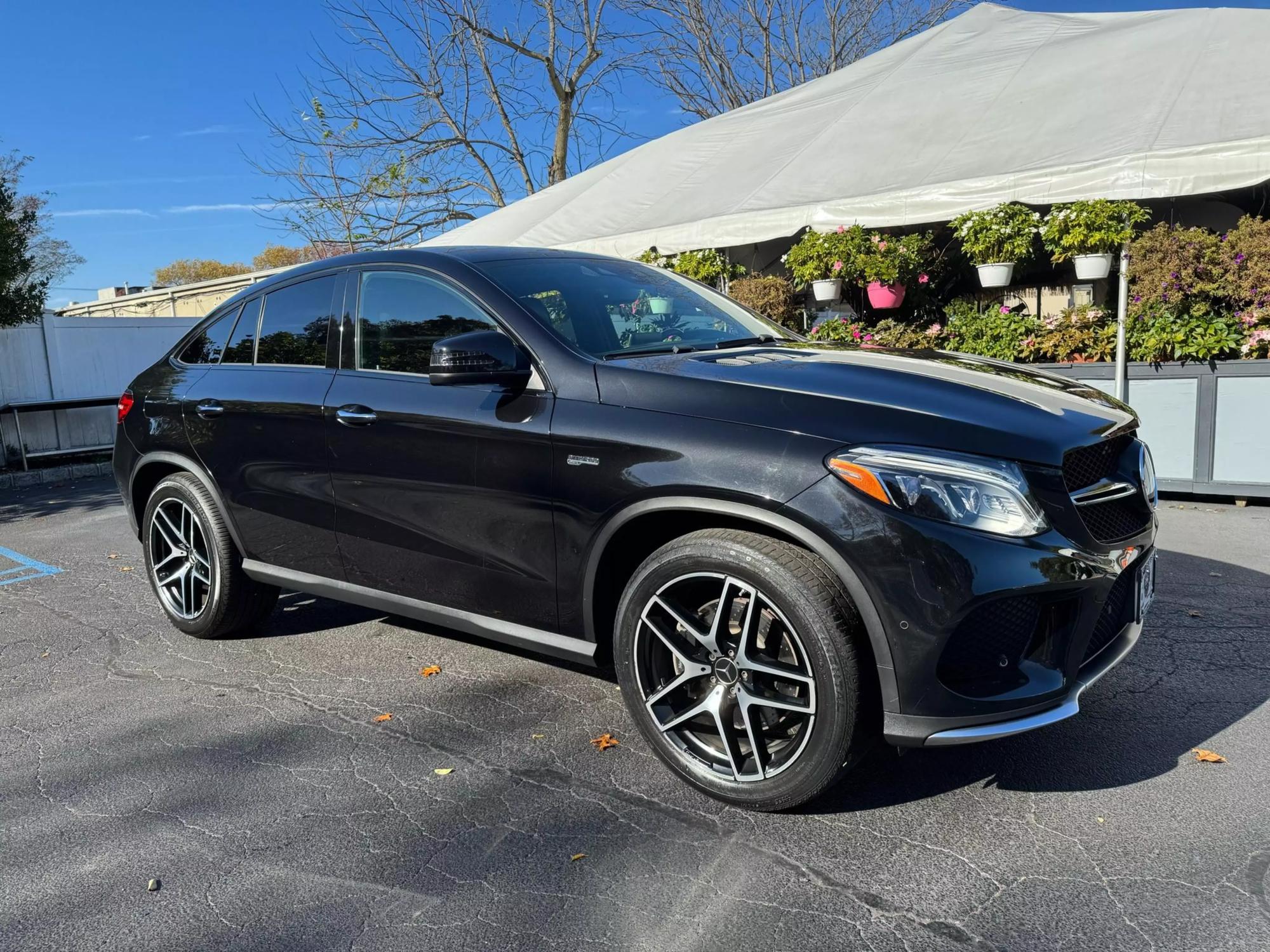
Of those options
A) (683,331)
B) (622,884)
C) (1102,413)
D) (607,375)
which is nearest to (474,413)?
(607,375)

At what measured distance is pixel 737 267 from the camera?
468 inches

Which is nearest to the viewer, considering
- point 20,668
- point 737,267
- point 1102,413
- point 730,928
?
point 730,928

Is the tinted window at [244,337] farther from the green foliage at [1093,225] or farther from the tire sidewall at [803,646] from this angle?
the green foliage at [1093,225]

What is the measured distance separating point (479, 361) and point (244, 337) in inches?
73.7

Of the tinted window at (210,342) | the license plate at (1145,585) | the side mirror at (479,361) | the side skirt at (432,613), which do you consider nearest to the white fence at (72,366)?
the tinted window at (210,342)

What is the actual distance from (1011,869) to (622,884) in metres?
1.03

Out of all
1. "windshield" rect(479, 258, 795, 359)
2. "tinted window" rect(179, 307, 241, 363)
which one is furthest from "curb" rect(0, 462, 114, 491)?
"windshield" rect(479, 258, 795, 359)

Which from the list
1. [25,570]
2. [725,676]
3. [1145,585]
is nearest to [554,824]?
[725,676]

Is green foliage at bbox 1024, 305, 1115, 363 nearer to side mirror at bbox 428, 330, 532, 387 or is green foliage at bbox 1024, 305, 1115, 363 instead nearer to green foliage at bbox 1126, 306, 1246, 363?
green foliage at bbox 1126, 306, 1246, 363

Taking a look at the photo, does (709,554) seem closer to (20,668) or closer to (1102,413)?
(1102,413)

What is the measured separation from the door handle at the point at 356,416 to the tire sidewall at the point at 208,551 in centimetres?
112

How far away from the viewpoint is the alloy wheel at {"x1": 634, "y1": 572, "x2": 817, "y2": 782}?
2795 millimetres

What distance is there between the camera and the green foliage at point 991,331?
8641 mm

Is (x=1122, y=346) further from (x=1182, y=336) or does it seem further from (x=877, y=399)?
(x=877, y=399)
